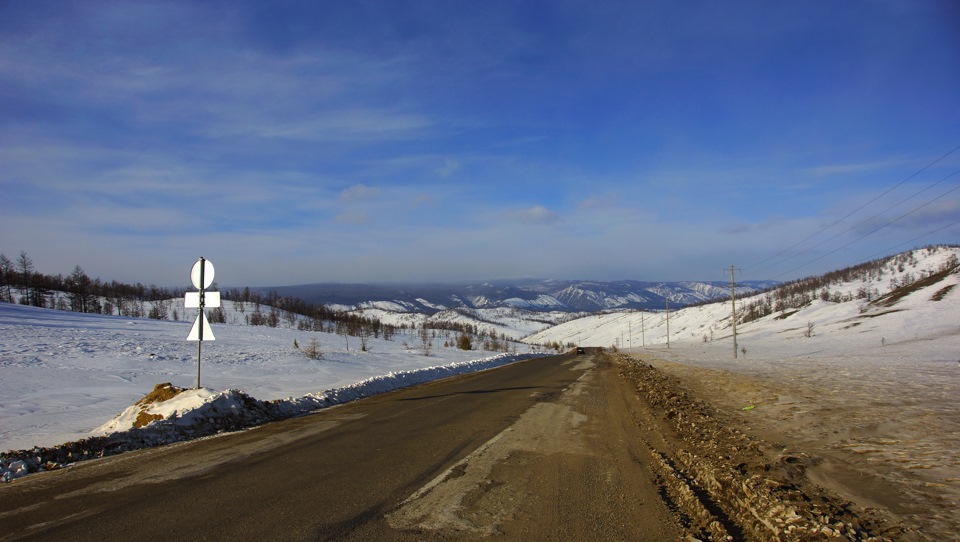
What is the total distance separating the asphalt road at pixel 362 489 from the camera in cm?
482

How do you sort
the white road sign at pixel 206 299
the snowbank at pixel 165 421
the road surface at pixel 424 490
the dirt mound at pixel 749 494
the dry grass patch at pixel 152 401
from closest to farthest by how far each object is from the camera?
the dirt mound at pixel 749 494 → the road surface at pixel 424 490 → the snowbank at pixel 165 421 → the dry grass patch at pixel 152 401 → the white road sign at pixel 206 299

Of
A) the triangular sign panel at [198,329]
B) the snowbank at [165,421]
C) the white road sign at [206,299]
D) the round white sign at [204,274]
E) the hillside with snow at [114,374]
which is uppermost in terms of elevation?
the round white sign at [204,274]

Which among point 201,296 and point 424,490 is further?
point 201,296

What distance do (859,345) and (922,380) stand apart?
2337 inches

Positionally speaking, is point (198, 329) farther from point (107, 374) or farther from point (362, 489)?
point (107, 374)

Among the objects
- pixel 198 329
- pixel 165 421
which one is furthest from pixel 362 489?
pixel 198 329

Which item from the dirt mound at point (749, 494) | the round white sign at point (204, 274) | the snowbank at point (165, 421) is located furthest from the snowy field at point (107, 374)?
the dirt mound at point (749, 494)

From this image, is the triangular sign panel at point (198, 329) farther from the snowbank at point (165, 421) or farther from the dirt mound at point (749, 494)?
the dirt mound at point (749, 494)

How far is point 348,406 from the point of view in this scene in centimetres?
1380

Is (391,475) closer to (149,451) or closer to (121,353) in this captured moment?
(149,451)

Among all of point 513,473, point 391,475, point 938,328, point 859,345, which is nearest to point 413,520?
point 391,475

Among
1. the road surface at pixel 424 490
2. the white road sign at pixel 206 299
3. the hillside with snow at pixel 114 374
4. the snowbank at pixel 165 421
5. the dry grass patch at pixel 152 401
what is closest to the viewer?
the road surface at pixel 424 490

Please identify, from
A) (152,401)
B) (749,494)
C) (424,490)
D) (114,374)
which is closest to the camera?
(749,494)

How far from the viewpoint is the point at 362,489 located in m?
5.98
